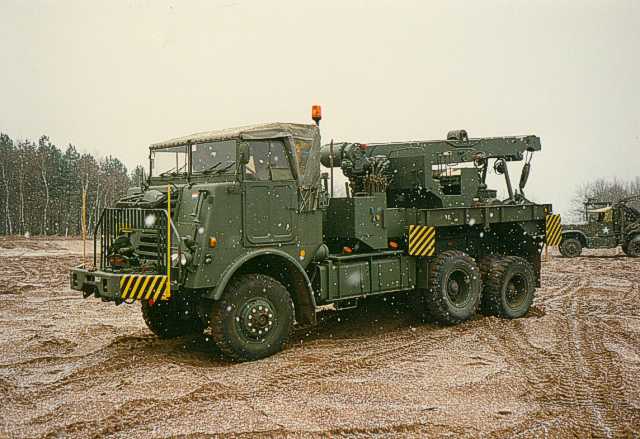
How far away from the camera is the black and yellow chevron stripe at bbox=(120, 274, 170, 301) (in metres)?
7.25

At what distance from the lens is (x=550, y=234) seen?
11977 mm

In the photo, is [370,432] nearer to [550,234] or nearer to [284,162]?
[284,162]

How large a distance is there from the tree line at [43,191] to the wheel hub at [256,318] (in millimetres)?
42037

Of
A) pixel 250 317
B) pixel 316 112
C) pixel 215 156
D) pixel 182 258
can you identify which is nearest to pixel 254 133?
pixel 215 156

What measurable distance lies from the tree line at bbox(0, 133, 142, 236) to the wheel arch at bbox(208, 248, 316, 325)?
41.6m

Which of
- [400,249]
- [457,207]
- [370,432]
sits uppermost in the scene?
[457,207]

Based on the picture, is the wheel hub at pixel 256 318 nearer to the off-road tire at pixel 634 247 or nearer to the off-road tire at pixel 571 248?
the off-road tire at pixel 571 248

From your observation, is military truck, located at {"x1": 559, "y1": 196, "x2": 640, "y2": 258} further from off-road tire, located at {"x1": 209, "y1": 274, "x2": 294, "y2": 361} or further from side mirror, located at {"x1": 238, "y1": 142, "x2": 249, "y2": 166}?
side mirror, located at {"x1": 238, "y1": 142, "x2": 249, "y2": 166}

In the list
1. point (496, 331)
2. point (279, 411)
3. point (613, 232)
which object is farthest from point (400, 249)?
point (613, 232)

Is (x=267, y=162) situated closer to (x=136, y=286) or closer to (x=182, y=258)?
(x=182, y=258)

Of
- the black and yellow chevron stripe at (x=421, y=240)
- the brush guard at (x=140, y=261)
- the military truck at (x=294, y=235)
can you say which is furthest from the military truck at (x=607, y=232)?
the brush guard at (x=140, y=261)

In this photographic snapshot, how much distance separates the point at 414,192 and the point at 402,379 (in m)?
4.41

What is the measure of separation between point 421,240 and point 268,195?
119 inches

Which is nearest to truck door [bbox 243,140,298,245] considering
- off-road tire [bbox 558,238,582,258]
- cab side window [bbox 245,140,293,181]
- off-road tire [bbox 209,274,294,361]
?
cab side window [bbox 245,140,293,181]
